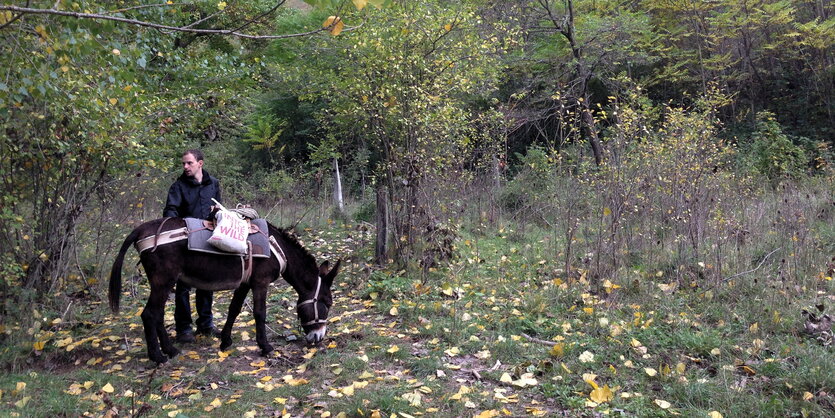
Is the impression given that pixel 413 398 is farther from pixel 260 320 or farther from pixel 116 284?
pixel 116 284

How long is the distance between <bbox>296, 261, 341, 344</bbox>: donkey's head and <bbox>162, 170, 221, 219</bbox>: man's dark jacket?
128 cm

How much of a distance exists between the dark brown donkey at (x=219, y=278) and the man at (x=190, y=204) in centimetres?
39

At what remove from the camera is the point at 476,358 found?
196 inches

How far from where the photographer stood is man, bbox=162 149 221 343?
5.35m

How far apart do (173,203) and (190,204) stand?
0.16 metres

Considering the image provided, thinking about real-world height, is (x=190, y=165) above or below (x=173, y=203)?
above

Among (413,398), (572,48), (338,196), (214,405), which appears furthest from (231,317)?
(572,48)

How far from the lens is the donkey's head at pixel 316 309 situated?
17.9ft

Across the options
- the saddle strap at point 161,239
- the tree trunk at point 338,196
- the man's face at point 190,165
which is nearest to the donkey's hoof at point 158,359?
the saddle strap at point 161,239

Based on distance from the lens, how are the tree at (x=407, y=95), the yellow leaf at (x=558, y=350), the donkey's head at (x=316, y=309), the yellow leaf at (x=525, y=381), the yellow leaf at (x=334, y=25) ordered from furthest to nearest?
the tree at (x=407, y=95)
the donkey's head at (x=316, y=309)
the yellow leaf at (x=558, y=350)
the yellow leaf at (x=525, y=381)
the yellow leaf at (x=334, y=25)

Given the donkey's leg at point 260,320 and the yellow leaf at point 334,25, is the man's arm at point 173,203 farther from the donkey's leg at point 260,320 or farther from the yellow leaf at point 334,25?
the yellow leaf at point 334,25

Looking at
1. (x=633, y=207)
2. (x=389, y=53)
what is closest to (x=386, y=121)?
(x=389, y=53)

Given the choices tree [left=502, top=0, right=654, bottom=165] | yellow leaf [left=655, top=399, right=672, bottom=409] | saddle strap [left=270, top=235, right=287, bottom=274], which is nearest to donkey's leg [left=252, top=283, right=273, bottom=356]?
saddle strap [left=270, top=235, right=287, bottom=274]

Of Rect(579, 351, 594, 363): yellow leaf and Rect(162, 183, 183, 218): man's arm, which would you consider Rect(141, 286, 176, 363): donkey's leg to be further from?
Rect(579, 351, 594, 363): yellow leaf
